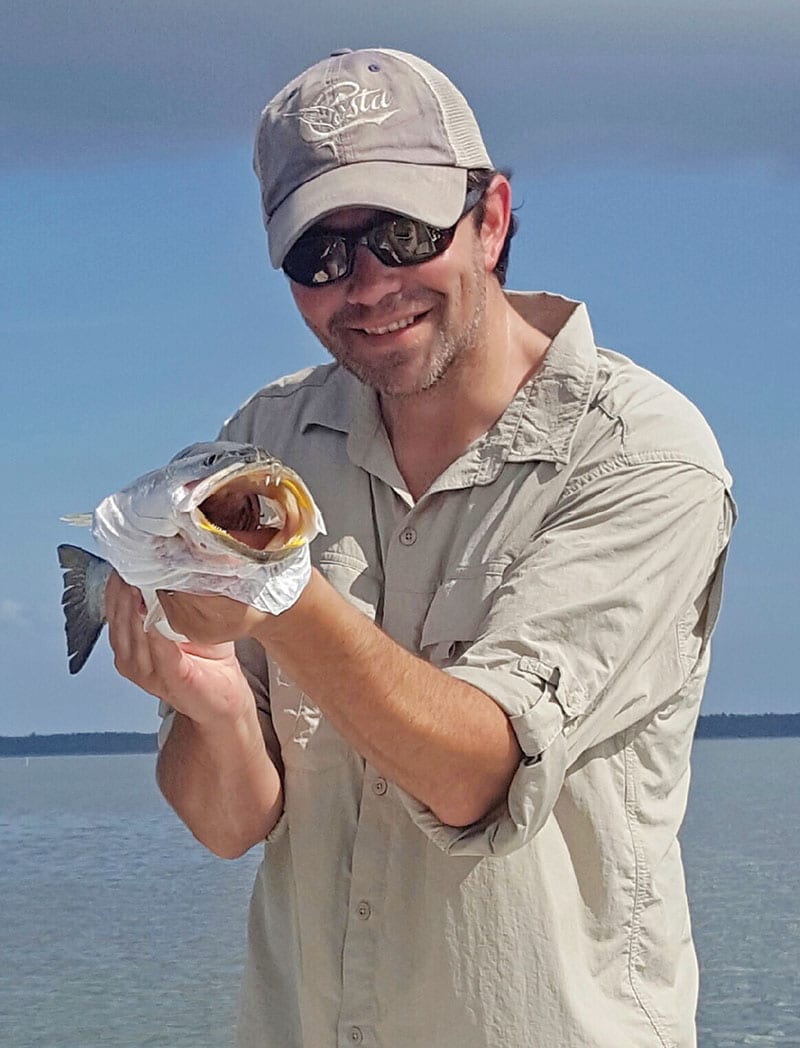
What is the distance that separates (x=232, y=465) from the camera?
2326 mm

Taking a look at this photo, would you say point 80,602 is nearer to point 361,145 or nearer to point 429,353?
point 429,353

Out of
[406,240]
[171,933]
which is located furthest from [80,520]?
[171,933]

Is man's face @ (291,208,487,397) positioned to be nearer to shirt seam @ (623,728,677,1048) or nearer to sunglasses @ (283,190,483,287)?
sunglasses @ (283,190,483,287)

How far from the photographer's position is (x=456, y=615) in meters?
3.17

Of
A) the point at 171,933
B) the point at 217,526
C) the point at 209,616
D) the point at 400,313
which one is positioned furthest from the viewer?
the point at 171,933

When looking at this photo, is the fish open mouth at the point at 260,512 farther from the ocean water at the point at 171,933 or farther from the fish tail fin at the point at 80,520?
the ocean water at the point at 171,933

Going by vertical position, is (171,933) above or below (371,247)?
below

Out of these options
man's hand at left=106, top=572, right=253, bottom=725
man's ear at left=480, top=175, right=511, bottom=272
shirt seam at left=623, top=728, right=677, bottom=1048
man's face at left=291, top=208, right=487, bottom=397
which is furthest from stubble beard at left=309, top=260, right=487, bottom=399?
shirt seam at left=623, top=728, right=677, bottom=1048

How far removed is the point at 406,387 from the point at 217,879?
37.8 m

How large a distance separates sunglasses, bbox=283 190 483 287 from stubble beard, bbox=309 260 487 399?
0.27 feet

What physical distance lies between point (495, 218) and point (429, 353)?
16.8 inches

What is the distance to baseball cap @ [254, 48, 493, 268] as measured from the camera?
10.3ft

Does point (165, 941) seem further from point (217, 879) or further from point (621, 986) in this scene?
point (621, 986)

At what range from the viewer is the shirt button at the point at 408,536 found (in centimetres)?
330
